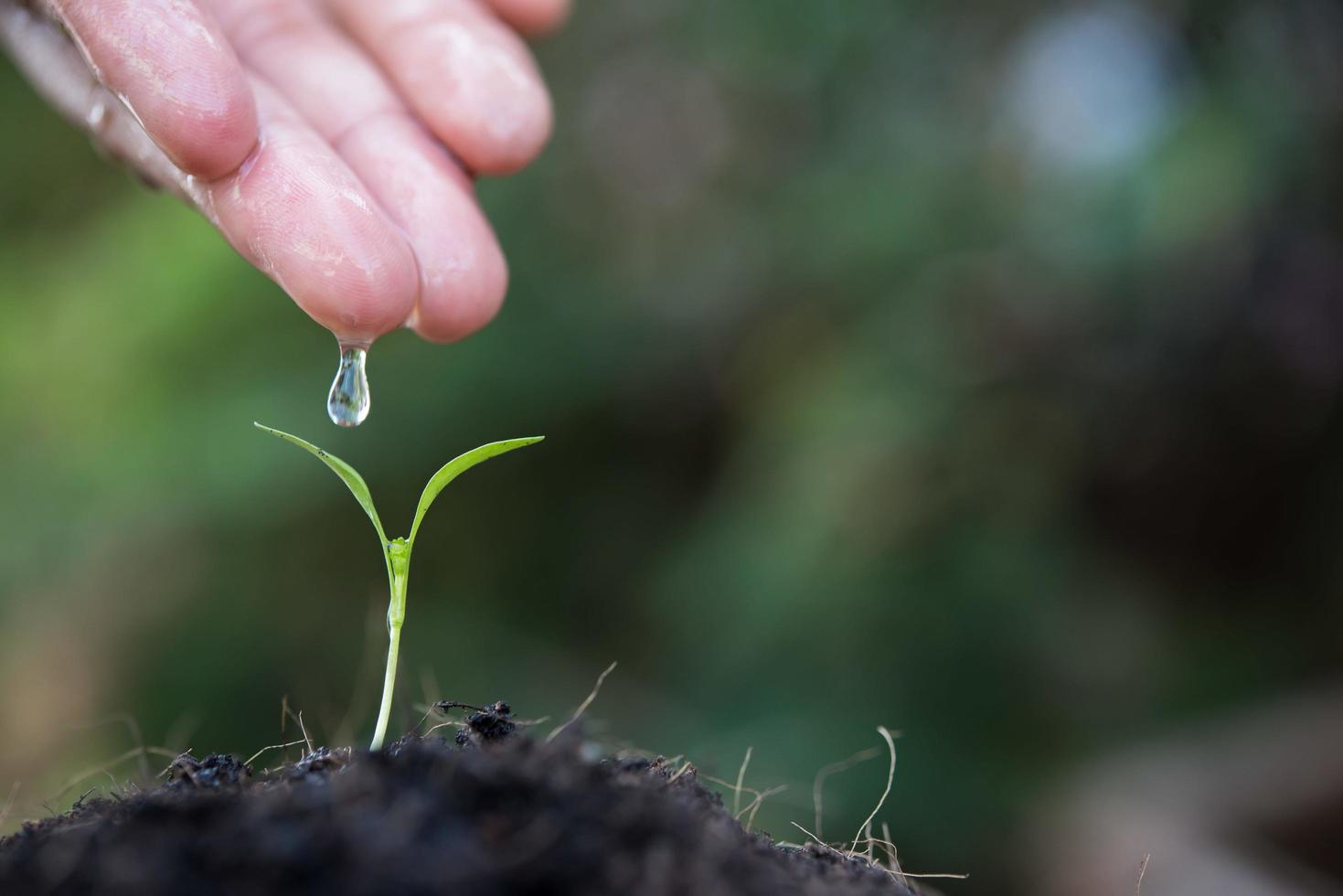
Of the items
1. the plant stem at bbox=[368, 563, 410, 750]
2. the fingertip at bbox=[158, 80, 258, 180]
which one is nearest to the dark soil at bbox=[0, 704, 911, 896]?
the plant stem at bbox=[368, 563, 410, 750]

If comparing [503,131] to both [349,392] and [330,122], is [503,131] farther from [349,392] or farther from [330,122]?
[349,392]

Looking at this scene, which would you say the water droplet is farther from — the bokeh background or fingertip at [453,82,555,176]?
the bokeh background

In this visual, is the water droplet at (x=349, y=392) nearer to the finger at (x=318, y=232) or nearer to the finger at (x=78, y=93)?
the finger at (x=318, y=232)

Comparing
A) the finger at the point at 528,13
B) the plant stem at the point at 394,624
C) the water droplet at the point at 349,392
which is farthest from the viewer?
the finger at the point at 528,13

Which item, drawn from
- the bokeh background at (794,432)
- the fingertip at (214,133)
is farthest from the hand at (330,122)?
the bokeh background at (794,432)

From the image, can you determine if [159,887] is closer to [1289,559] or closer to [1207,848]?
[1207,848]

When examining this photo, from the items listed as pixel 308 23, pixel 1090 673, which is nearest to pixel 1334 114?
pixel 1090 673
